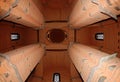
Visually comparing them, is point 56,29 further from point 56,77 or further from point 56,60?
point 56,77

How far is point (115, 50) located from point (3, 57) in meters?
2.40

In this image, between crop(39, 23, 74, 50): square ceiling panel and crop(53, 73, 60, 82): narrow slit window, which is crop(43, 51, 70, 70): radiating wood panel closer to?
crop(39, 23, 74, 50): square ceiling panel

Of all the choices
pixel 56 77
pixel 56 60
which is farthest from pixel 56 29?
pixel 56 77

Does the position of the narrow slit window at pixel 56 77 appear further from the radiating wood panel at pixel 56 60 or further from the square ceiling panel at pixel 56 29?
the square ceiling panel at pixel 56 29

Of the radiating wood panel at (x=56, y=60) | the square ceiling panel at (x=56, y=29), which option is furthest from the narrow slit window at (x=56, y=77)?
the square ceiling panel at (x=56, y=29)

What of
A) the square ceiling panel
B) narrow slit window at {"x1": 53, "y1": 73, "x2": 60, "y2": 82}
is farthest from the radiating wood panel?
narrow slit window at {"x1": 53, "y1": 73, "x2": 60, "y2": 82}

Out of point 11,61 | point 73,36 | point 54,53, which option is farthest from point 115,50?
point 54,53

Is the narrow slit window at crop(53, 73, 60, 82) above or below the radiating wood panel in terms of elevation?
below

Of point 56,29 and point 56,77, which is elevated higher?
point 56,29

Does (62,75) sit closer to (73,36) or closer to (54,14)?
(73,36)

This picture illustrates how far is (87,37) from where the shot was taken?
6742 millimetres

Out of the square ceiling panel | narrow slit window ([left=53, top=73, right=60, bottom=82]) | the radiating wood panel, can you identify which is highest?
Result: the square ceiling panel

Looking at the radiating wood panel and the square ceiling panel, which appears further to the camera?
the radiating wood panel

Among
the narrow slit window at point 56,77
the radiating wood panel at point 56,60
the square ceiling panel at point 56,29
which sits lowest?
the narrow slit window at point 56,77
